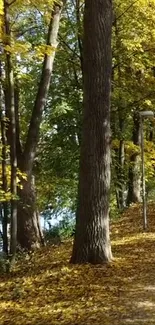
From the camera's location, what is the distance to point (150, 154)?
20.8 metres

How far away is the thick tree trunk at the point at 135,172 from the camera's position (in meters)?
21.1

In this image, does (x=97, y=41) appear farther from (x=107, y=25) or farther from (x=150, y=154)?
(x=150, y=154)

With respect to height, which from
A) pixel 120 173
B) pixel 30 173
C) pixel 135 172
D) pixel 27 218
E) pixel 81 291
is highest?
pixel 135 172

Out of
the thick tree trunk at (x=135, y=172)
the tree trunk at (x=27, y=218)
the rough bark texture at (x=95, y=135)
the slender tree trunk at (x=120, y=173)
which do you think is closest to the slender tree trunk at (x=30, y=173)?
the tree trunk at (x=27, y=218)

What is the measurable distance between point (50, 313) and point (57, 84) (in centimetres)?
1239

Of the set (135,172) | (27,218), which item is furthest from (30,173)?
(135,172)

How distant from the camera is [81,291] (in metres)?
7.18

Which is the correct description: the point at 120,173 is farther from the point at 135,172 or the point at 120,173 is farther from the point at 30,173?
the point at 30,173

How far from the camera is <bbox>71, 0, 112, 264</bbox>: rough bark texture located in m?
8.66

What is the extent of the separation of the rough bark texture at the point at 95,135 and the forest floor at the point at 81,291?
0.44 metres

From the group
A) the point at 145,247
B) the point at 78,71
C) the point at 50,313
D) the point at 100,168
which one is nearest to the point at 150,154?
the point at 78,71

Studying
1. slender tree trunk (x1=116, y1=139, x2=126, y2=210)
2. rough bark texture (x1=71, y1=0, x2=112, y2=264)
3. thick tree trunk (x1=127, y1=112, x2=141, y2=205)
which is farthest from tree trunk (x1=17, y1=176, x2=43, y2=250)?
thick tree trunk (x1=127, y1=112, x2=141, y2=205)

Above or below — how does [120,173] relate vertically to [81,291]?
above

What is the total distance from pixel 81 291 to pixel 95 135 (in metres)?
2.80
